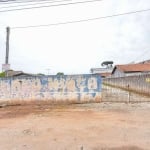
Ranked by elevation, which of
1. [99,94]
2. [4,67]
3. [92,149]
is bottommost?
[92,149]

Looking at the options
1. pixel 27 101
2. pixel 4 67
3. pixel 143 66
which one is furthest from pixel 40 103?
pixel 143 66

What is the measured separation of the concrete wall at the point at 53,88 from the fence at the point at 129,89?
0.89 meters

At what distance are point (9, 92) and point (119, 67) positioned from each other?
34.9 m

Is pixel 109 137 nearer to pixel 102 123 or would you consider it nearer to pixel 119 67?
pixel 102 123

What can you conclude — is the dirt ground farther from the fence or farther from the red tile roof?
the red tile roof

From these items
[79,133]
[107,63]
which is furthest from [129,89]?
[107,63]

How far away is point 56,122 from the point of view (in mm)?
12945

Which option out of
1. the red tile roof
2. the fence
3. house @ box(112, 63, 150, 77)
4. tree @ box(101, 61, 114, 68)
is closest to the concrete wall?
the fence

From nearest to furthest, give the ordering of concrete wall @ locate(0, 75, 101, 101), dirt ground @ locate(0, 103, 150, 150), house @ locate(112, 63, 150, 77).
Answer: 1. dirt ground @ locate(0, 103, 150, 150)
2. concrete wall @ locate(0, 75, 101, 101)
3. house @ locate(112, 63, 150, 77)

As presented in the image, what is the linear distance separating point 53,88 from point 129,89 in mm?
5207

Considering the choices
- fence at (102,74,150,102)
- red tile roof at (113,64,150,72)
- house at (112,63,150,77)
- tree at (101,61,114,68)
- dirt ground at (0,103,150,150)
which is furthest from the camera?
tree at (101,61,114,68)

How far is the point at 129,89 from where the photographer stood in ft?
71.5

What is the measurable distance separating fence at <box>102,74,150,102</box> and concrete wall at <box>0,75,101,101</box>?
2.92 ft

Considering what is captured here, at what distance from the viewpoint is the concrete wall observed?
20781 mm
